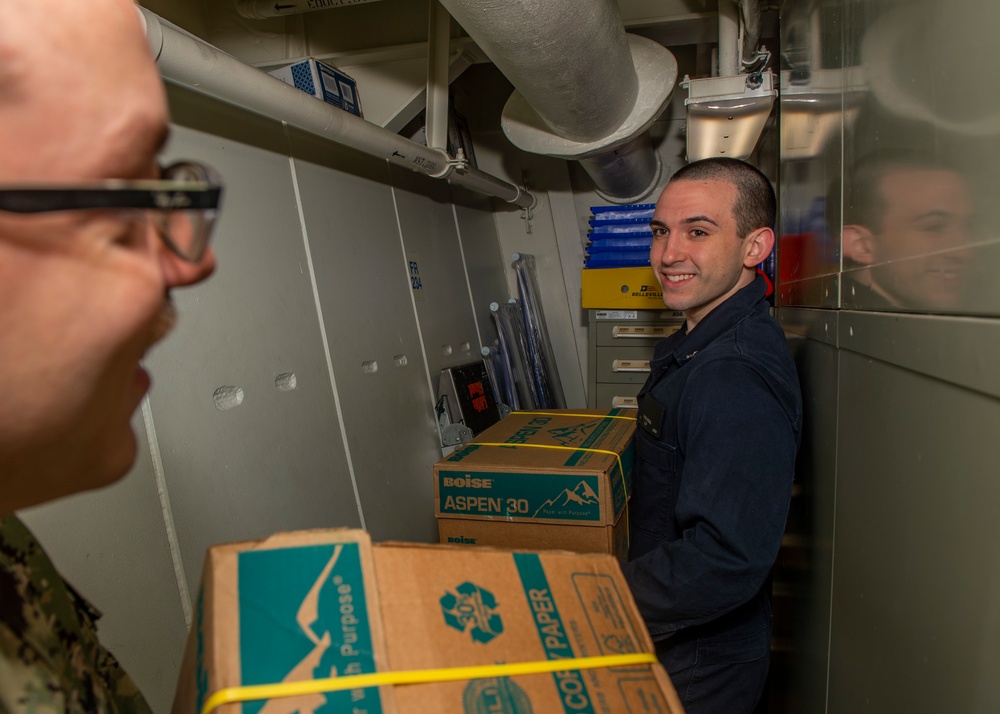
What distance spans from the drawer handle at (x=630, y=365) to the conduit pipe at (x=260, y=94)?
143 cm

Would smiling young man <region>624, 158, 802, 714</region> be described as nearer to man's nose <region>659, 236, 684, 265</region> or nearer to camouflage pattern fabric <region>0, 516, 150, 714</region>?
man's nose <region>659, 236, 684, 265</region>

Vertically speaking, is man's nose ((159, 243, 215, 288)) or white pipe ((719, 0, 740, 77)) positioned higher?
white pipe ((719, 0, 740, 77))

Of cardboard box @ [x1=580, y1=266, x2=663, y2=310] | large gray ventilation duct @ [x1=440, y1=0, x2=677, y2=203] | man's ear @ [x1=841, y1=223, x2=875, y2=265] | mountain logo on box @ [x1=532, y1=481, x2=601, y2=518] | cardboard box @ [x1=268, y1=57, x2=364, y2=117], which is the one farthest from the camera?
cardboard box @ [x1=580, y1=266, x2=663, y2=310]

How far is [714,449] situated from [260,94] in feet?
4.19

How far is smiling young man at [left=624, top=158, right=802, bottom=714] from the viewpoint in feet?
3.89

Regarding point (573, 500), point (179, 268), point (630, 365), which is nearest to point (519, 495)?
point (573, 500)

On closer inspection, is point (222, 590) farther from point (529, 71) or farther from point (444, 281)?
point (444, 281)

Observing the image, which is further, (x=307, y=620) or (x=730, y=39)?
(x=730, y=39)

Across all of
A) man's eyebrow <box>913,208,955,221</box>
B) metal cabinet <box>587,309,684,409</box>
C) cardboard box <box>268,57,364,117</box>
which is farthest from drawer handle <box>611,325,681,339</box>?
man's eyebrow <box>913,208,955,221</box>

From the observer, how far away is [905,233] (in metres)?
0.77

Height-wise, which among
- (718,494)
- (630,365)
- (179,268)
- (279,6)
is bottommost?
(630,365)

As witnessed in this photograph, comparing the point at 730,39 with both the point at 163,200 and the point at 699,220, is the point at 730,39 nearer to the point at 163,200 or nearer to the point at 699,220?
the point at 699,220

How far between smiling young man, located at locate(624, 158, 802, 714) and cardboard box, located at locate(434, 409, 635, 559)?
12 centimetres

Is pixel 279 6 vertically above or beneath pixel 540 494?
above
